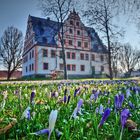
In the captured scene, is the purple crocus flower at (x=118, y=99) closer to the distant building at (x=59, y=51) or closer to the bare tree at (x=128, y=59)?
the distant building at (x=59, y=51)

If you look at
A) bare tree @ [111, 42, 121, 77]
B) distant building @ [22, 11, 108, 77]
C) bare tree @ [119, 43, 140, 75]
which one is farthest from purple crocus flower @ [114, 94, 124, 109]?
bare tree @ [119, 43, 140, 75]

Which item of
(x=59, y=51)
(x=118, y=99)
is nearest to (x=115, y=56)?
(x=59, y=51)

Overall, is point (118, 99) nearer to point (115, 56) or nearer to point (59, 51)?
point (115, 56)

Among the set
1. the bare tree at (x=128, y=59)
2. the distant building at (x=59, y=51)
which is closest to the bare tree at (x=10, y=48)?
the distant building at (x=59, y=51)

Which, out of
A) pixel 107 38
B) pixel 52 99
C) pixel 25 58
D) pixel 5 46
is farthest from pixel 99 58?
pixel 52 99

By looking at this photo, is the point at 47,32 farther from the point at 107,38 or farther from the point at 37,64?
the point at 107,38

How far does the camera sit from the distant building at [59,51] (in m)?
40.2

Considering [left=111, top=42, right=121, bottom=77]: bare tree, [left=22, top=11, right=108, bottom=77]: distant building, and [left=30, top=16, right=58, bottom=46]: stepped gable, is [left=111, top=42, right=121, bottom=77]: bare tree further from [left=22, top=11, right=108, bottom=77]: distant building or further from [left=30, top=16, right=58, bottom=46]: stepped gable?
[left=30, top=16, right=58, bottom=46]: stepped gable

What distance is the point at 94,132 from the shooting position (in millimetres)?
1388

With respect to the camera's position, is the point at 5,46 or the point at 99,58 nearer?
the point at 5,46

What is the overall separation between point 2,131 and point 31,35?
146 ft

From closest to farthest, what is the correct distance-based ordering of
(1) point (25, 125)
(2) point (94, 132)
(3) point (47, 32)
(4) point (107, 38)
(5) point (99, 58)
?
A: (2) point (94, 132)
(1) point (25, 125)
(4) point (107, 38)
(3) point (47, 32)
(5) point (99, 58)

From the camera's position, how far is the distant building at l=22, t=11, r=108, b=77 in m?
40.2

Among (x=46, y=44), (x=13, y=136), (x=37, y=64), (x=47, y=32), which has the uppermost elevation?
(x=47, y=32)
